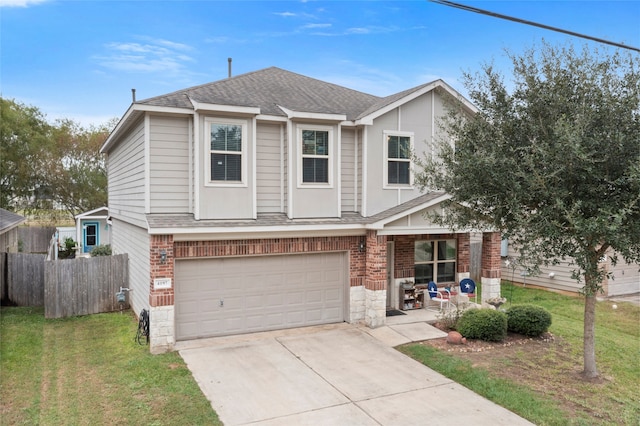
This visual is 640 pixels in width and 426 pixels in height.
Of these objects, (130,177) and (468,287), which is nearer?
(130,177)

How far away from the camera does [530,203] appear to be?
7.54 metres

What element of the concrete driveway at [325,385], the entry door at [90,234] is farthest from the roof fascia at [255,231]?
the entry door at [90,234]

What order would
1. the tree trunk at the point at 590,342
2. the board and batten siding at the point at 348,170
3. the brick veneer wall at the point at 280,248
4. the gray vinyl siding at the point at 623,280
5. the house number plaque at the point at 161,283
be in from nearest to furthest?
the tree trunk at the point at 590,342 → the house number plaque at the point at 161,283 → the brick veneer wall at the point at 280,248 → the board and batten siding at the point at 348,170 → the gray vinyl siding at the point at 623,280

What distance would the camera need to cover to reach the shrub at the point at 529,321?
34.2 feet

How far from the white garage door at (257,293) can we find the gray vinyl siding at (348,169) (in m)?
1.43

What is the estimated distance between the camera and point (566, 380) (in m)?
7.90

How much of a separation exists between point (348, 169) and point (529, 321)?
5.87 meters

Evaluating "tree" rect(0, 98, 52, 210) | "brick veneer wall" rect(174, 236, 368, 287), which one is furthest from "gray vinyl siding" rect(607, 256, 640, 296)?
"tree" rect(0, 98, 52, 210)

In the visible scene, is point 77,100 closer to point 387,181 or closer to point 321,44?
point 321,44

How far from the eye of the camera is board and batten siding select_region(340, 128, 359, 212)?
11.7m

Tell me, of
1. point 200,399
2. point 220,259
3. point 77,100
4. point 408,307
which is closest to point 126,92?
point 77,100

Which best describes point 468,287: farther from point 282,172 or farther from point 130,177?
point 130,177

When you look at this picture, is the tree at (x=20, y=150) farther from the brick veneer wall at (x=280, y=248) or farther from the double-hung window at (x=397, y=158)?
the double-hung window at (x=397, y=158)

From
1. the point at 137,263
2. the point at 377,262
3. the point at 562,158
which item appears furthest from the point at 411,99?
the point at 137,263
